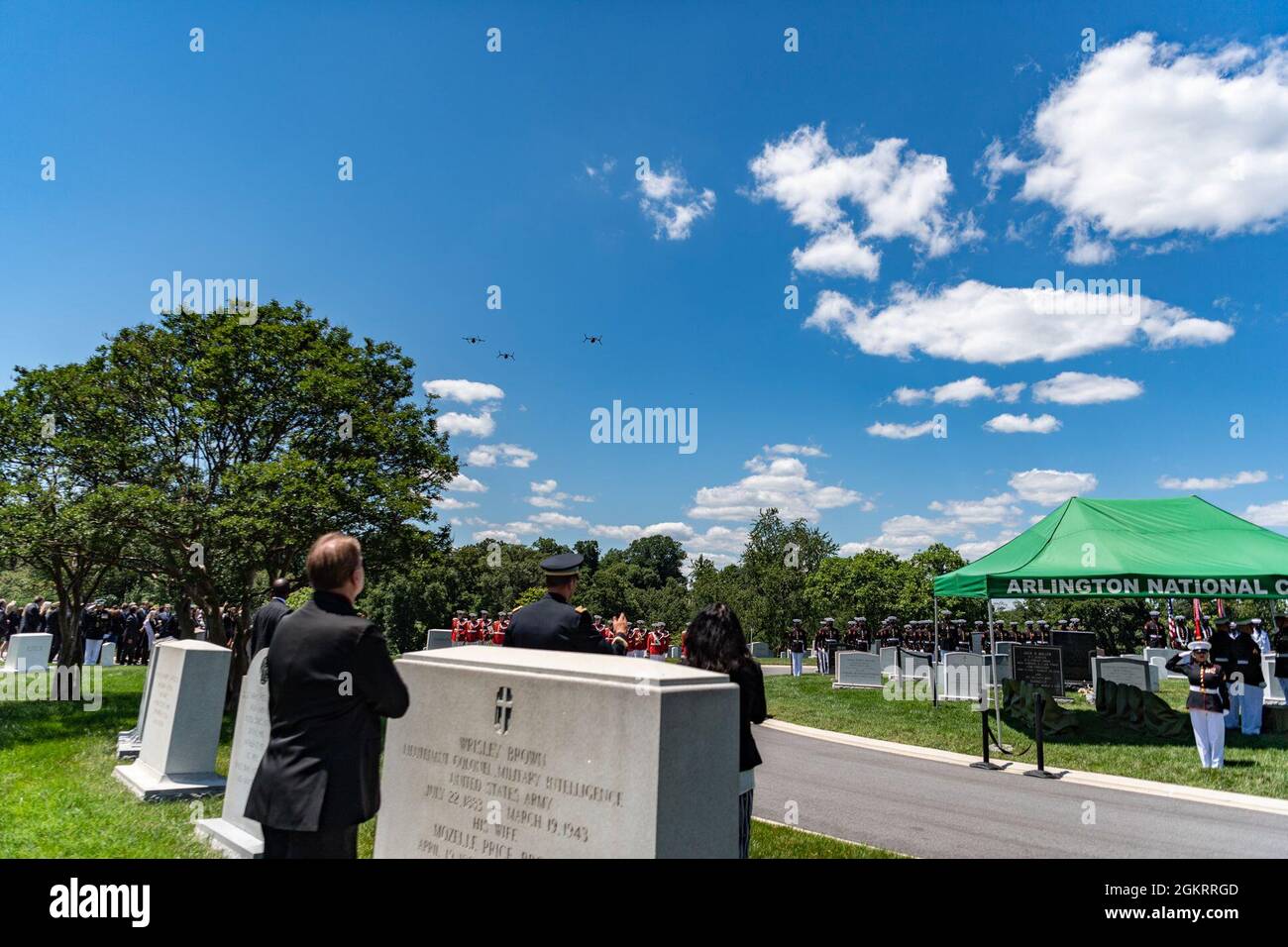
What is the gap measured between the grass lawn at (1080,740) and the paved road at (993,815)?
165 cm

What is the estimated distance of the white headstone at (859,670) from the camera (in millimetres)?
21859

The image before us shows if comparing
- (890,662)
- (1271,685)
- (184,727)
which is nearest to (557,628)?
(184,727)

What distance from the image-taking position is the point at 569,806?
126 inches

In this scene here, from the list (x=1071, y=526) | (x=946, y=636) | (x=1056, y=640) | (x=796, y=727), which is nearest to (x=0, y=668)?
(x=796, y=727)

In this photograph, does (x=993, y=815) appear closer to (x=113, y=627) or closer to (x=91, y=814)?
(x=91, y=814)

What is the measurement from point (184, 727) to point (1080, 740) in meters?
13.7

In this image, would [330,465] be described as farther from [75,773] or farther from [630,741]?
[630,741]

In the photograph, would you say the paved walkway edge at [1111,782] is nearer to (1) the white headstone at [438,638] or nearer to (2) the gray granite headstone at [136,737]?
(2) the gray granite headstone at [136,737]

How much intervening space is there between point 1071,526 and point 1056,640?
8994 mm

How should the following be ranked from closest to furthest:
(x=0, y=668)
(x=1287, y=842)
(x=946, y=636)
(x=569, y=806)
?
(x=569, y=806) < (x=1287, y=842) < (x=0, y=668) < (x=946, y=636)

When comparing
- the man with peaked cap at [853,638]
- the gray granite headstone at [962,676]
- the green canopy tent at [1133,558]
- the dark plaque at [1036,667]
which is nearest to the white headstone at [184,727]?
the green canopy tent at [1133,558]

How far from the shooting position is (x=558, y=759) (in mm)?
3299

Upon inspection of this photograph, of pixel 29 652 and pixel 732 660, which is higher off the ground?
pixel 732 660

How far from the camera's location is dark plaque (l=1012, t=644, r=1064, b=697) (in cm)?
1697
